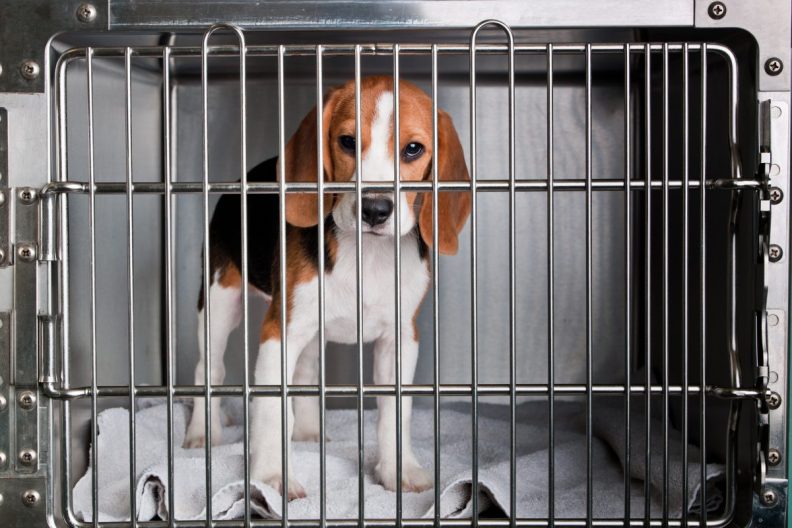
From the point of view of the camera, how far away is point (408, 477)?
5.80 ft

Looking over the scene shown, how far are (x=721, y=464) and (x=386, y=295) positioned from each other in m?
0.70

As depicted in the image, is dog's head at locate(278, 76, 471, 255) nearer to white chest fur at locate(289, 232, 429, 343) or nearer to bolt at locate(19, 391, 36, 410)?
white chest fur at locate(289, 232, 429, 343)

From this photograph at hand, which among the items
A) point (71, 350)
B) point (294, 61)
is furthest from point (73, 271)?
point (294, 61)

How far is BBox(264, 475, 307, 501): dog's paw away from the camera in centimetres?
165

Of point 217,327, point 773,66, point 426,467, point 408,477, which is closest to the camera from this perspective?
point 773,66

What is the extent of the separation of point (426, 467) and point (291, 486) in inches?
14.0

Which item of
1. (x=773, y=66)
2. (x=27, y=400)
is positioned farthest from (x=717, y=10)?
(x=27, y=400)

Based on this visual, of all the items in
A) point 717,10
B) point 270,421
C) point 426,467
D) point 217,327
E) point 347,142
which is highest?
point 717,10

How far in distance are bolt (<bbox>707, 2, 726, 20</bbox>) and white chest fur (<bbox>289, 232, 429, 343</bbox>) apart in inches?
28.5

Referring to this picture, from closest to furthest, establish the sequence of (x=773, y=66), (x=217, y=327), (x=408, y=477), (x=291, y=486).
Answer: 1. (x=773, y=66)
2. (x=291, y=486)
3. (x=408, y=477)
4. (x=217, y=327)

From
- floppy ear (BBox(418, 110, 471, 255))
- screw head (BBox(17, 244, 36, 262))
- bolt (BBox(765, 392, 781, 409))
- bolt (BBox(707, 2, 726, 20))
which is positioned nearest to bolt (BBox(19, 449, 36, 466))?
screw head (BBox(17, 244, 36, 262))

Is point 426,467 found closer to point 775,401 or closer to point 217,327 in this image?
point 217,327

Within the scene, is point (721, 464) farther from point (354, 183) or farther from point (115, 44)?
point (115, 44)

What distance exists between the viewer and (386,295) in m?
1.83
